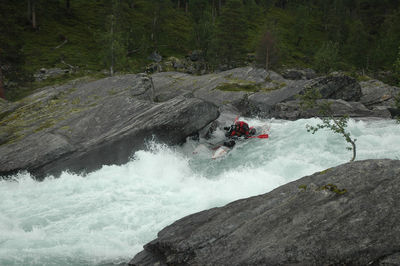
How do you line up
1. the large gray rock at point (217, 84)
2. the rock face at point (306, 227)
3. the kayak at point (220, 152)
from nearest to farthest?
1. the rock face at point (306, 227)
2. the kayak at point (220, 152)
3. the large gray rock at point (217, 84)

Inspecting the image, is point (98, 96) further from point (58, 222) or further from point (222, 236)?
point (222, 236)

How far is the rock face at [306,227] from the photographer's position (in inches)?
317

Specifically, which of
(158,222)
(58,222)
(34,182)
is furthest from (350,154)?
(34,182)

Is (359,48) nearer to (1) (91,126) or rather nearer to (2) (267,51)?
(2) (267,51)

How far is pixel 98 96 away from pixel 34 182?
36.7 feet

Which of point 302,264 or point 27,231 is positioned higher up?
point 302,264

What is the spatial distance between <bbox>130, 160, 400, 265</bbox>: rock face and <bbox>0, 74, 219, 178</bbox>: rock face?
1486 centimetres

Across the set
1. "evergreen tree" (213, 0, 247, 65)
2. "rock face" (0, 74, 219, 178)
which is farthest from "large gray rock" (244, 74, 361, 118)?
"evergreen tree" (213, 0, 247, 65)

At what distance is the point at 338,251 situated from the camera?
8.05 meters

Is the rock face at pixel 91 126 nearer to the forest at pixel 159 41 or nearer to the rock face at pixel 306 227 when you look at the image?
the rock face at pixel 306 227

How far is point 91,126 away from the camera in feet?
87.2

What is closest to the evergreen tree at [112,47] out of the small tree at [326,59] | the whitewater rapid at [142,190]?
the whitewater rapid at [142,190]

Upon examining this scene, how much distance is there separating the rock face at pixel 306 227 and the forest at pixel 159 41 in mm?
41911

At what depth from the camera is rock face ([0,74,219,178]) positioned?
78.7ft
